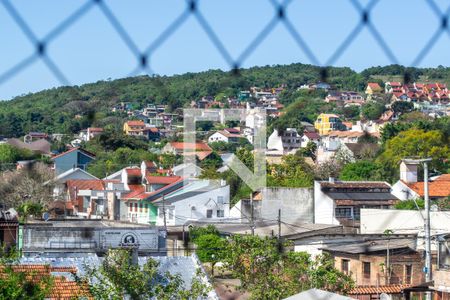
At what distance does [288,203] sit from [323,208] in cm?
41

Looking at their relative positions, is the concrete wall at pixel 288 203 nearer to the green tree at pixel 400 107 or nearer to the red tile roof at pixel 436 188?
the red tile roof at pixel 436 188

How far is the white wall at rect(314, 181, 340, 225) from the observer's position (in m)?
10.9

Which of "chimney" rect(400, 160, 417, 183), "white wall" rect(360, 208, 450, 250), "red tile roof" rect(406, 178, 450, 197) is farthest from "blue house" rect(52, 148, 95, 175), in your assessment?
"red tile roof" rect(406, 178, 450, 197)

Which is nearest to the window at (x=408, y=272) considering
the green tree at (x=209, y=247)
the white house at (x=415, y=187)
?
the green tree at (x=209, y=247)

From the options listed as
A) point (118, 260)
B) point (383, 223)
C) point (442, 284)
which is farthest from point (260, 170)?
point (118, 260)

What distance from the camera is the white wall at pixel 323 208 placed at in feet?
35.7

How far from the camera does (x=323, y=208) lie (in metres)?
11.0

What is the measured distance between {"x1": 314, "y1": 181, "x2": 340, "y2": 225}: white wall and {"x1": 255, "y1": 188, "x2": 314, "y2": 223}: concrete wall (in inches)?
2.9

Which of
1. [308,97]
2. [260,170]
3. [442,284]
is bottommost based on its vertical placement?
[442,284]

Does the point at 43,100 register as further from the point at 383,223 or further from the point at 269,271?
the point at 383,223

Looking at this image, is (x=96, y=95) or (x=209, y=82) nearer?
(x=96, y=95)

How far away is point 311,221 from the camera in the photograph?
1097 centimetres

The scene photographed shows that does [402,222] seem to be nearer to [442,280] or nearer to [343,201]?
[343,201]

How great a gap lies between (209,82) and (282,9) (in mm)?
752
